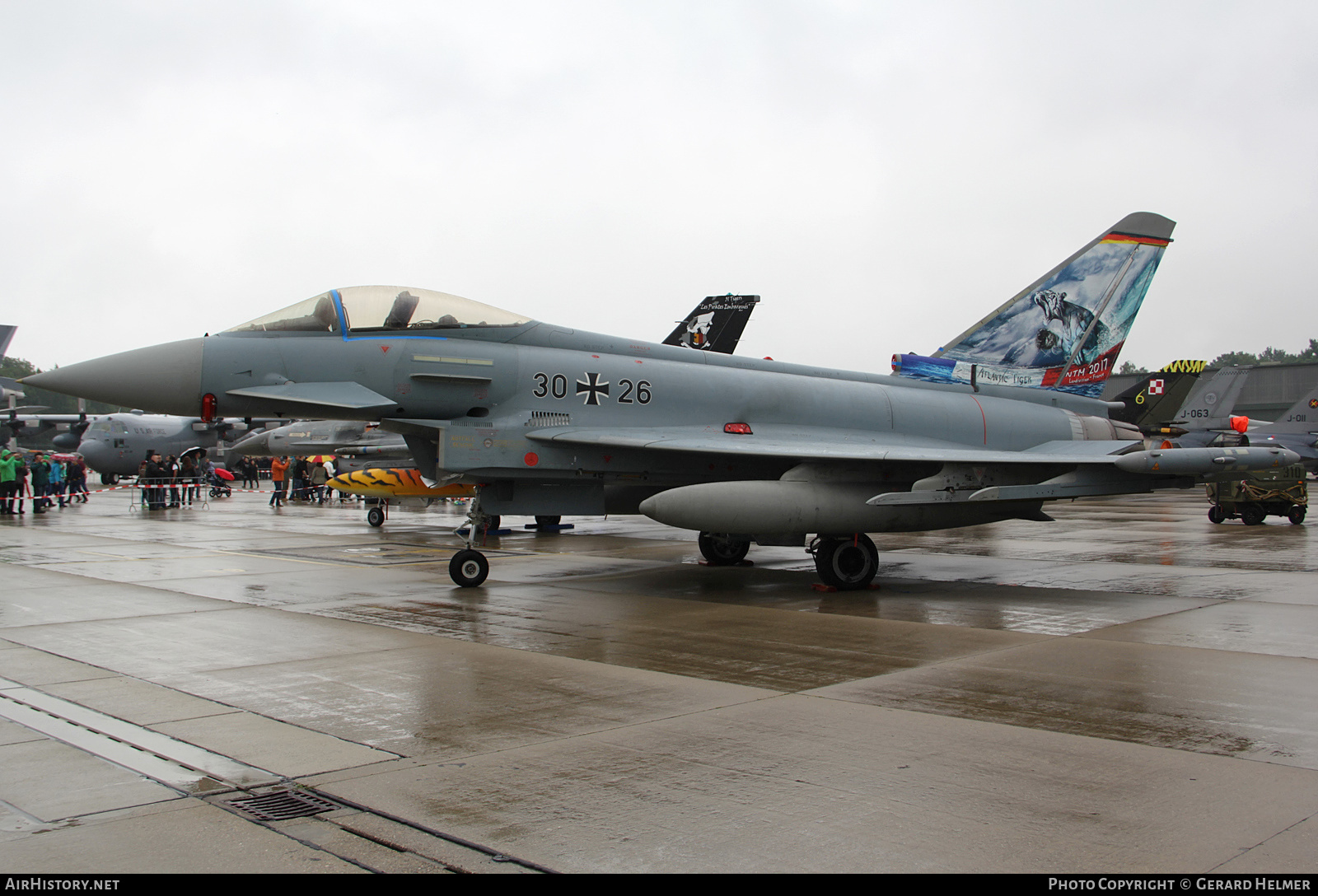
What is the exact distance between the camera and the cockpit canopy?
9914mm

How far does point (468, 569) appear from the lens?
33.6ft

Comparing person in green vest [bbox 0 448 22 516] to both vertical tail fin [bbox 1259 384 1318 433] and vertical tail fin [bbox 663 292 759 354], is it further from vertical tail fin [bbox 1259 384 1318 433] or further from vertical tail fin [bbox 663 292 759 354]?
vertical tail fin [bbox 1259 384 1318 433]

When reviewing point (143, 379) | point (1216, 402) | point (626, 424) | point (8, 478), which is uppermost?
point (1216, 402)

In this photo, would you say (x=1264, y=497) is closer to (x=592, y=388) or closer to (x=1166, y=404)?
(x=1166, y=404)

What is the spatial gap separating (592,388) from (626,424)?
562mm

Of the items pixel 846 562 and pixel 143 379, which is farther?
pixel 846 562

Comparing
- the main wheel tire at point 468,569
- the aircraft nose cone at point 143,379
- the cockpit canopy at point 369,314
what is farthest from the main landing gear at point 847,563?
the aircraft nose cone at point 143,379

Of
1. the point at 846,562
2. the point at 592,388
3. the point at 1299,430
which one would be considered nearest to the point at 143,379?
the point at 592,388

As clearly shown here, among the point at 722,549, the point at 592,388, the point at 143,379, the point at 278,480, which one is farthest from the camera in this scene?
the point at 278,480

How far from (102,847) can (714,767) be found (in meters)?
2.31

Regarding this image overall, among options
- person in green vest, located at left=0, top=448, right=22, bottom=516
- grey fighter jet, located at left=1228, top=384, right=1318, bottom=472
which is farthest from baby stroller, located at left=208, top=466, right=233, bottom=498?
grey fighter jet, located at left=1228, top=384, right=1318, bottom=472

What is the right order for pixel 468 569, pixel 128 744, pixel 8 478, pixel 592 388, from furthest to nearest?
1. pixel 8 478
2. pixel 592 388
3. pixel 468 569
4. pixel 128 744

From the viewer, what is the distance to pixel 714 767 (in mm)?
4082

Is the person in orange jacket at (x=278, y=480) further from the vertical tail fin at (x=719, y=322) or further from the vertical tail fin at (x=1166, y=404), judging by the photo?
the vertical tail fin at (x=1166, y=404)
